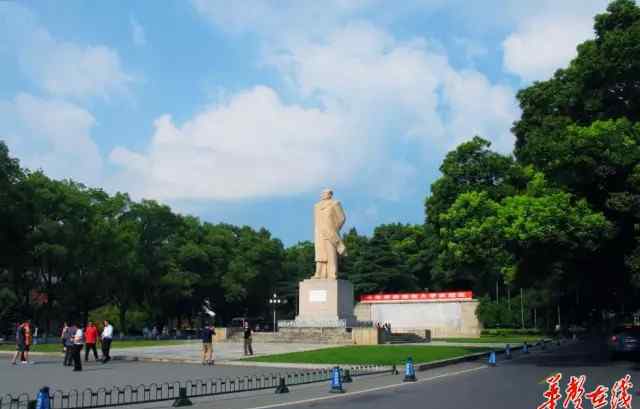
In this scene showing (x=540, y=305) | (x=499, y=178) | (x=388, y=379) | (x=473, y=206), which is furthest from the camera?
(x=540, y=305)

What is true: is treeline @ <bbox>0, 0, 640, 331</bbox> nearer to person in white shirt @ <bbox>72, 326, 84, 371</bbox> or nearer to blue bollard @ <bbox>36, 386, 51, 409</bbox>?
person in white shirt @ <bbox>72, 326, 84, 371</bbox>

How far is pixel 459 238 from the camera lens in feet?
76.8

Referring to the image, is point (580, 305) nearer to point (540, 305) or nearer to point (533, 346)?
point (540, 305)

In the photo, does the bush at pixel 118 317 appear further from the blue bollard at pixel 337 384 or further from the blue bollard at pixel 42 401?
the blue bollard at pixel 42 401

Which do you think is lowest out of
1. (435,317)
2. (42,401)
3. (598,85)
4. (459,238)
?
(42,401)

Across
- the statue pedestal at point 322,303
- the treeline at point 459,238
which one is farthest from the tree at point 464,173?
the statue pedestal at point 322,303

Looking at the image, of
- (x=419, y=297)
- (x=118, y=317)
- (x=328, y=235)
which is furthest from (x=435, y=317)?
(x=118, y=317)

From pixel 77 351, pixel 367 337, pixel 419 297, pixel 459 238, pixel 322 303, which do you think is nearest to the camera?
pixel 77 351

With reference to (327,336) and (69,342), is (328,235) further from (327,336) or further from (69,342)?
(69,342)

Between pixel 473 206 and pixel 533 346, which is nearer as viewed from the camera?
pixel 473 206

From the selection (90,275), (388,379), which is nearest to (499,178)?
(90,275)

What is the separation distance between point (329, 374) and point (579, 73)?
46.1ft

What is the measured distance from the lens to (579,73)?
24172mm

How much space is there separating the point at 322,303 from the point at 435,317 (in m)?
19.9
